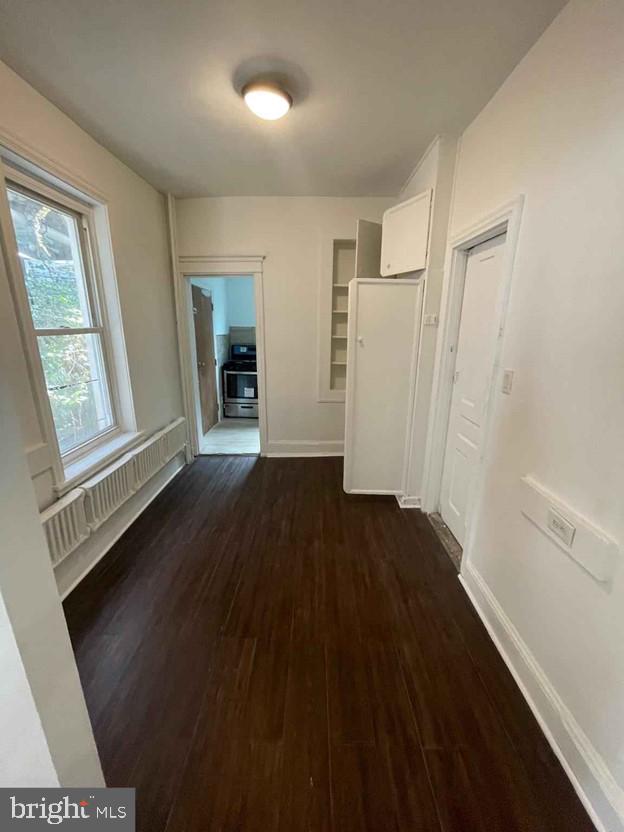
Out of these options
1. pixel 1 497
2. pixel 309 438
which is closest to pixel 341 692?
pixel 1 497

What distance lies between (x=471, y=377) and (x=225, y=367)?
4.10m

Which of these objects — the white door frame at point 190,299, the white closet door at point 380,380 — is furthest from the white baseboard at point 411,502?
the white door frame at point 190,299

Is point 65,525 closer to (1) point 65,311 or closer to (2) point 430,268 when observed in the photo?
(1) point 65,311

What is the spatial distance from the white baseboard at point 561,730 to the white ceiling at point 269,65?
2521 mm

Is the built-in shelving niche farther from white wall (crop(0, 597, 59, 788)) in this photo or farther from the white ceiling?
white wall (crop(0, 597, 59, 788))

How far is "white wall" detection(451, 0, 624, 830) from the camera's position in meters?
0.98

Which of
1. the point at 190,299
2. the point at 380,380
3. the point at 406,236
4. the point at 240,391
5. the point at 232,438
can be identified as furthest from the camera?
the point at 240,391

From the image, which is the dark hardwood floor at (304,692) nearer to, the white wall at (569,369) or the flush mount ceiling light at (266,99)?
the white wall at (569,369)

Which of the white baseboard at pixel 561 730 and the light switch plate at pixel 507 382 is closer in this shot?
the white baseboard at pixel 561 730

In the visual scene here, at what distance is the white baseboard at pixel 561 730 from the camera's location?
956 millimetres

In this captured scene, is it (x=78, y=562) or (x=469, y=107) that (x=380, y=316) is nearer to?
(x=469, y=107)

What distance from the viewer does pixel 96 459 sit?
6.90 feet

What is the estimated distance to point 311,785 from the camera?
1052 millimetres

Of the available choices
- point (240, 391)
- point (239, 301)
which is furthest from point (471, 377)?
point (239, 301)
